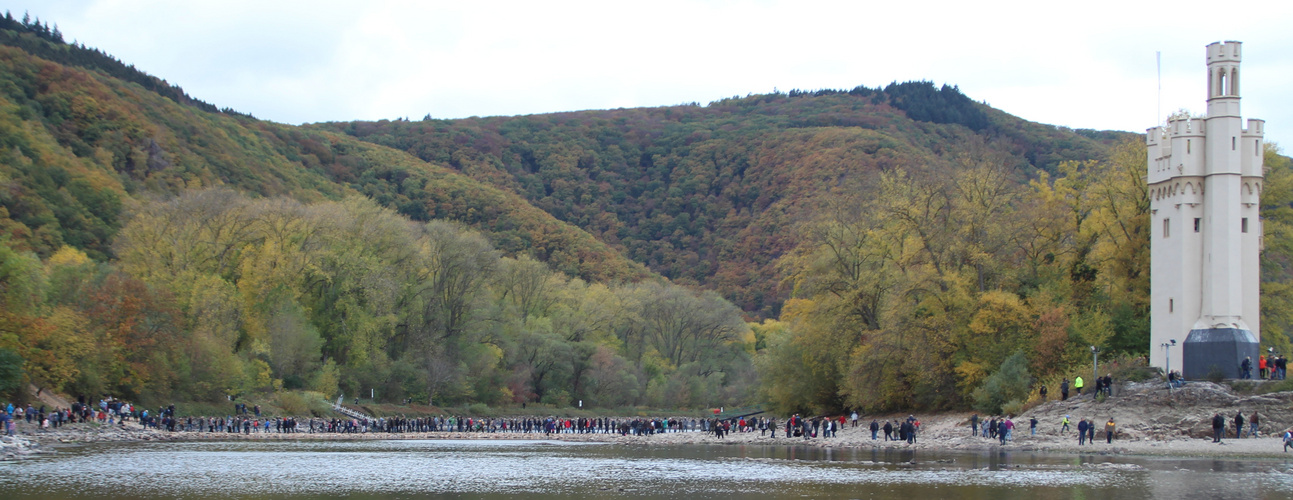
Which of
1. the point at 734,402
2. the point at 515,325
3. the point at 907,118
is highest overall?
the point at 907,118

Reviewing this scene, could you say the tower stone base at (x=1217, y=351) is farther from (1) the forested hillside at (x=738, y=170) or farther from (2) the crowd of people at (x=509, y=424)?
(1) the forested hillside at (x=738, y=170)

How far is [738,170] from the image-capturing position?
565 ft

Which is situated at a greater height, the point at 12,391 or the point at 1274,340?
the point at 1274,340

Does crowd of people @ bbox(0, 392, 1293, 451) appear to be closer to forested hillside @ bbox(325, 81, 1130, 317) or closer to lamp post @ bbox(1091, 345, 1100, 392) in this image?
lamp post @ bbox(1091, 345, 1100, 392)

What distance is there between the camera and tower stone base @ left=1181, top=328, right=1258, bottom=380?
40.1 m

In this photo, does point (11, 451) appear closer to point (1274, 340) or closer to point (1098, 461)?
point (1098, 461)

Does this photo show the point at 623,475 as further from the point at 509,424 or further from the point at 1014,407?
the point at 509,424

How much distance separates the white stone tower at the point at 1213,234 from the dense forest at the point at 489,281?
432cm

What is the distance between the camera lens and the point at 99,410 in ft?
163

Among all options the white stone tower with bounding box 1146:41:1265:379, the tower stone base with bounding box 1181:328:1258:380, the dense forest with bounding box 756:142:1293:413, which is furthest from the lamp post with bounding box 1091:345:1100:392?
the tower stone base with bounding box 1181:328:1258:380

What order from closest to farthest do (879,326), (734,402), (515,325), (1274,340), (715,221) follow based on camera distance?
(1274,340) → (879,326) → (515,325) → (734,402) → (715,221)

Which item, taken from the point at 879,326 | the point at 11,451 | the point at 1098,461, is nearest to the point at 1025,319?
the point at 879,326

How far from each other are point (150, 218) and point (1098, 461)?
4959 centimetres

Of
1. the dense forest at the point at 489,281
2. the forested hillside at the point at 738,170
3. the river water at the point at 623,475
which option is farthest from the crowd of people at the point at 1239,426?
the forested hillside at the point at 738,170
